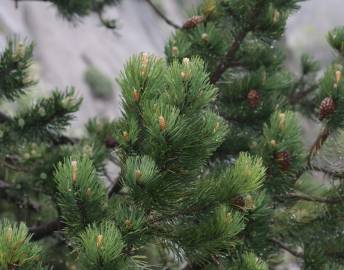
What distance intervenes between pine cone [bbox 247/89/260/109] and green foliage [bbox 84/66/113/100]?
740 inches

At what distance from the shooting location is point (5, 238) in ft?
5.64

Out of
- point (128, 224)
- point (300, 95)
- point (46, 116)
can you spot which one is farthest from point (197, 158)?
point (300, 95)

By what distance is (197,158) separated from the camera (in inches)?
77.2

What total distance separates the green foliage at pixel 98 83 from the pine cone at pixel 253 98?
61.7 feet

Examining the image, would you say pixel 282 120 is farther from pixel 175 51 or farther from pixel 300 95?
pixel 300 95

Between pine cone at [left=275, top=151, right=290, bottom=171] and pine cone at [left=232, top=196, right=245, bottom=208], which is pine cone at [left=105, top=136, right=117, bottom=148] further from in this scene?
pine cone at [left=232, top=196, right=245, bottom=208]

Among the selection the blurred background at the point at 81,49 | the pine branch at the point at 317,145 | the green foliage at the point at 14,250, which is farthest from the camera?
the blurred background at the point at 81,49

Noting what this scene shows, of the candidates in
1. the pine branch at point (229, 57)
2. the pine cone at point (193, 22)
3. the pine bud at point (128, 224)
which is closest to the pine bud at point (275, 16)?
the pine branch at point (229, 57)

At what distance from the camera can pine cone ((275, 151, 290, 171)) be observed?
8.25 ft

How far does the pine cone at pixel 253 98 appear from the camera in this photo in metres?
3.00

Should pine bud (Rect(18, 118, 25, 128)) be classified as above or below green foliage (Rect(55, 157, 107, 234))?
above

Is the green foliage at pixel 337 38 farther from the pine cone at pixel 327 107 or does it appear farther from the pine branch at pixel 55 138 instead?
the pine branch at pixel 55 138

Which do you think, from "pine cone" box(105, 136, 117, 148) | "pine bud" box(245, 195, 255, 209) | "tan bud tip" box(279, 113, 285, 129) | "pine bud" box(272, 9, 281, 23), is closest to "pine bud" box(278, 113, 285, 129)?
"tan bud tip" box(279, 113, 285, 129)

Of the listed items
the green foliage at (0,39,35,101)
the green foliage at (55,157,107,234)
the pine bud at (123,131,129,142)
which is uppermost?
the green foliage at (0,39,35,101)
